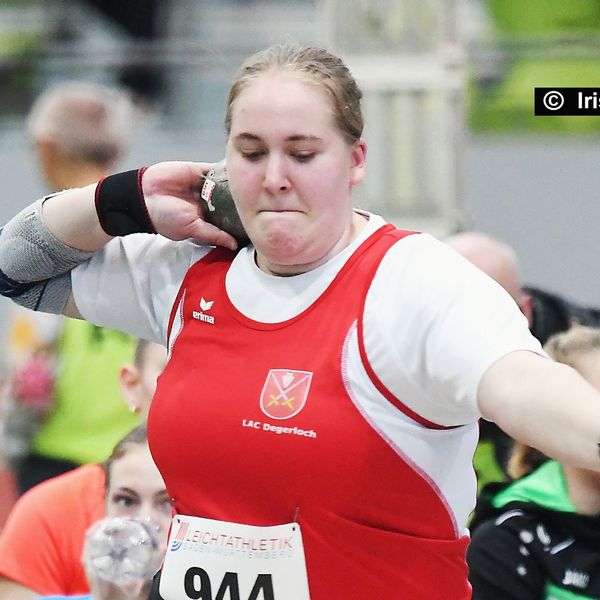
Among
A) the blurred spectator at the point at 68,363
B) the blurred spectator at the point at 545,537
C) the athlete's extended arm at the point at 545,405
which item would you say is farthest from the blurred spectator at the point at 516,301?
the athlete's extended arm at the point at 545,405

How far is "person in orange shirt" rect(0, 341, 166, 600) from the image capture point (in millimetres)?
3086

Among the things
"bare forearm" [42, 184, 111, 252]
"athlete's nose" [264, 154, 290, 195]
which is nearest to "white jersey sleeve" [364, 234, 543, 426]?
"athlete's nose" [264, 154, 290, 195]

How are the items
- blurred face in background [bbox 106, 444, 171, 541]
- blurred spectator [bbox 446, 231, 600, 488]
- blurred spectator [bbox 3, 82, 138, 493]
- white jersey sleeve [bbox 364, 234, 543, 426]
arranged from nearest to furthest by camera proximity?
white jersey sleeve [bbox 364, 234, 543, 426]
blurred face in background [bbox 106, 444, 171, 541]
blurred spectator [bbox 446, 231, 600, 488]
blurred spectator [bbox 3, 82, 138, 493]

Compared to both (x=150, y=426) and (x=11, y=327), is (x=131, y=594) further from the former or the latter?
(x=11, y=327)

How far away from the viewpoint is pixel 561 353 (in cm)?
318

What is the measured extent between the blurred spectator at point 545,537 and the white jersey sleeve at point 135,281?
3.12ft

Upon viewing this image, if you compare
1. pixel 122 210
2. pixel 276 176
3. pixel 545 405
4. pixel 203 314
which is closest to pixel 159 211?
pixel 122 210

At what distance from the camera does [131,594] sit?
2828 millimetres

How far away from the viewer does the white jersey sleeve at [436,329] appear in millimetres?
1858

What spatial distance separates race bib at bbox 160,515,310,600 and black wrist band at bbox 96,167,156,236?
49cm

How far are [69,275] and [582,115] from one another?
10.6ft

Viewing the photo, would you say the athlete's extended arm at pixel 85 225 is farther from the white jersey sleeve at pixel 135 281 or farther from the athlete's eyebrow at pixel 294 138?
the athlete's eyebrow at pixel 294 138

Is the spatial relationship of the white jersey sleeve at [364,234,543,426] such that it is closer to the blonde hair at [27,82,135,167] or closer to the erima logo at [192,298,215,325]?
the erima logo at [192,298,215,325]

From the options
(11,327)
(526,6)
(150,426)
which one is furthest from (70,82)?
(150,426)
